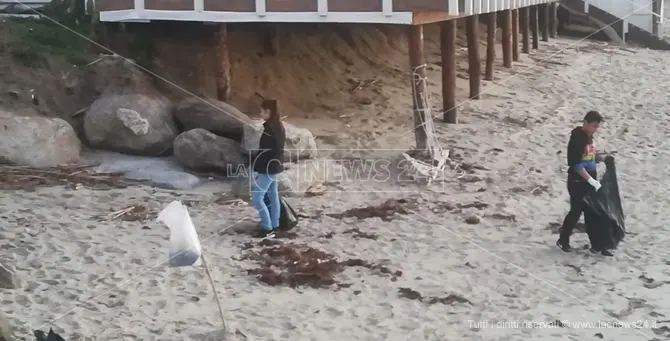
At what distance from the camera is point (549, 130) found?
14648 millimetres

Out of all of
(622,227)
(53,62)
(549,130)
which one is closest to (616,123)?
(549,130)

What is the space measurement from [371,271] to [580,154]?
7.26 feet

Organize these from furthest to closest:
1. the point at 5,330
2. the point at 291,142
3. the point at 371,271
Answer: the point at 291,142 → the point at 371,271 → the point at 5,330

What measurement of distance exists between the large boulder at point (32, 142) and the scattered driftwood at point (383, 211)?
134 inches

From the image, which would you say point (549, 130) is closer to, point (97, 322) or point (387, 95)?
point (387, 95)

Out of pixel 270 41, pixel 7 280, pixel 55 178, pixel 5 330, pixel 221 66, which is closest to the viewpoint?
pixel 5 330

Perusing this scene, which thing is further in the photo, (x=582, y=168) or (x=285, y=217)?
(x=285, y=217)

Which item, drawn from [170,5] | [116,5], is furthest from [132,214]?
[116,5]

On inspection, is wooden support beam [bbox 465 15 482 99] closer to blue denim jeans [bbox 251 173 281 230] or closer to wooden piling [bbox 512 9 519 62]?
wooden piling [bbox 512 9 519 62]

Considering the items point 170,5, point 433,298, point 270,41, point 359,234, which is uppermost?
point 170,5

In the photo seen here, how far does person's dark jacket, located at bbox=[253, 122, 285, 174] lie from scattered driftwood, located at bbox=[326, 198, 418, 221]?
135cm

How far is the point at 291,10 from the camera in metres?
12.2

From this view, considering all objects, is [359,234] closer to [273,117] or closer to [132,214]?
[273,117]

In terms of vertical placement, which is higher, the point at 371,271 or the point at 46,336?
the point at 46,336
